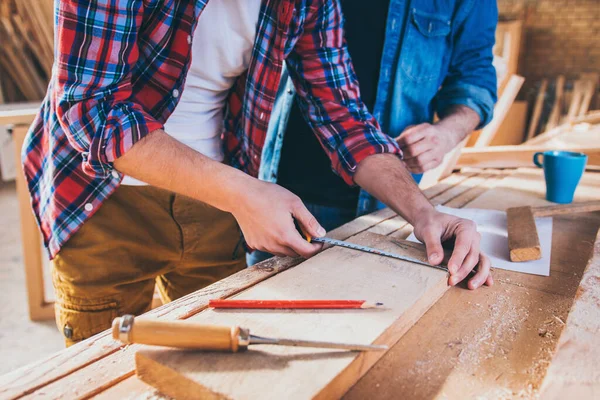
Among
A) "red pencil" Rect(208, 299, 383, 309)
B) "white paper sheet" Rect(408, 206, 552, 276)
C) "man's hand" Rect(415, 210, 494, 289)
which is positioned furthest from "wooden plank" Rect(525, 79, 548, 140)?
"red pencil" Rect(208, 299, 383, 309)

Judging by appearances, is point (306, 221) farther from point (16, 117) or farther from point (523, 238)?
point (16, 117)

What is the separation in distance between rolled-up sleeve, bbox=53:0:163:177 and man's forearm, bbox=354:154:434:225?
593 millimetres

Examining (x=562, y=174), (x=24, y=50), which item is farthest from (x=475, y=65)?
(x=24, y=50)

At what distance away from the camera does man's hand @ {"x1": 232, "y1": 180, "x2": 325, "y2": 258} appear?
0.99m

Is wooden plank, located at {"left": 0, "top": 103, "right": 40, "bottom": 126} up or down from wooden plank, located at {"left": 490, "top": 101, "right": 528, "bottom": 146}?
up

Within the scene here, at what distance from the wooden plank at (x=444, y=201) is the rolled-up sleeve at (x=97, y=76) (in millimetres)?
447

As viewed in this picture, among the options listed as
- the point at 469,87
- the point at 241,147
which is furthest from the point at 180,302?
the point at 469,87

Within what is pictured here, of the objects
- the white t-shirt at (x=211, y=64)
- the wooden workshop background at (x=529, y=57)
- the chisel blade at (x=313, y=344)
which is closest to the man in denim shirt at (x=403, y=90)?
the white t-shirt at (x=211, y=64)

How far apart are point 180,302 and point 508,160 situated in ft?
5.45

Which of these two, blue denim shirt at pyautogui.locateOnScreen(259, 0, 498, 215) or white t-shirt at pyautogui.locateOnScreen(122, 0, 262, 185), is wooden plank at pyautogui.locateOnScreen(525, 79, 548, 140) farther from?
white t-shirt at pyautogui.locateOnScreen(122, 0, 262, 185)

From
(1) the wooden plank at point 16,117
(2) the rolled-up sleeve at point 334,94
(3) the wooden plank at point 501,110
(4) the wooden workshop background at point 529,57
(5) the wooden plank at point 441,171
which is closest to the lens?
(2) the rolled-up sleeve at point 334,94

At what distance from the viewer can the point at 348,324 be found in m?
0.76

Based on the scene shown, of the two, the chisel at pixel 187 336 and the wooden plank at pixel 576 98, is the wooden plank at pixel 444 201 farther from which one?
the wooden plank at pixel 576 98

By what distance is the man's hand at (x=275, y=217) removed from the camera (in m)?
0.99
